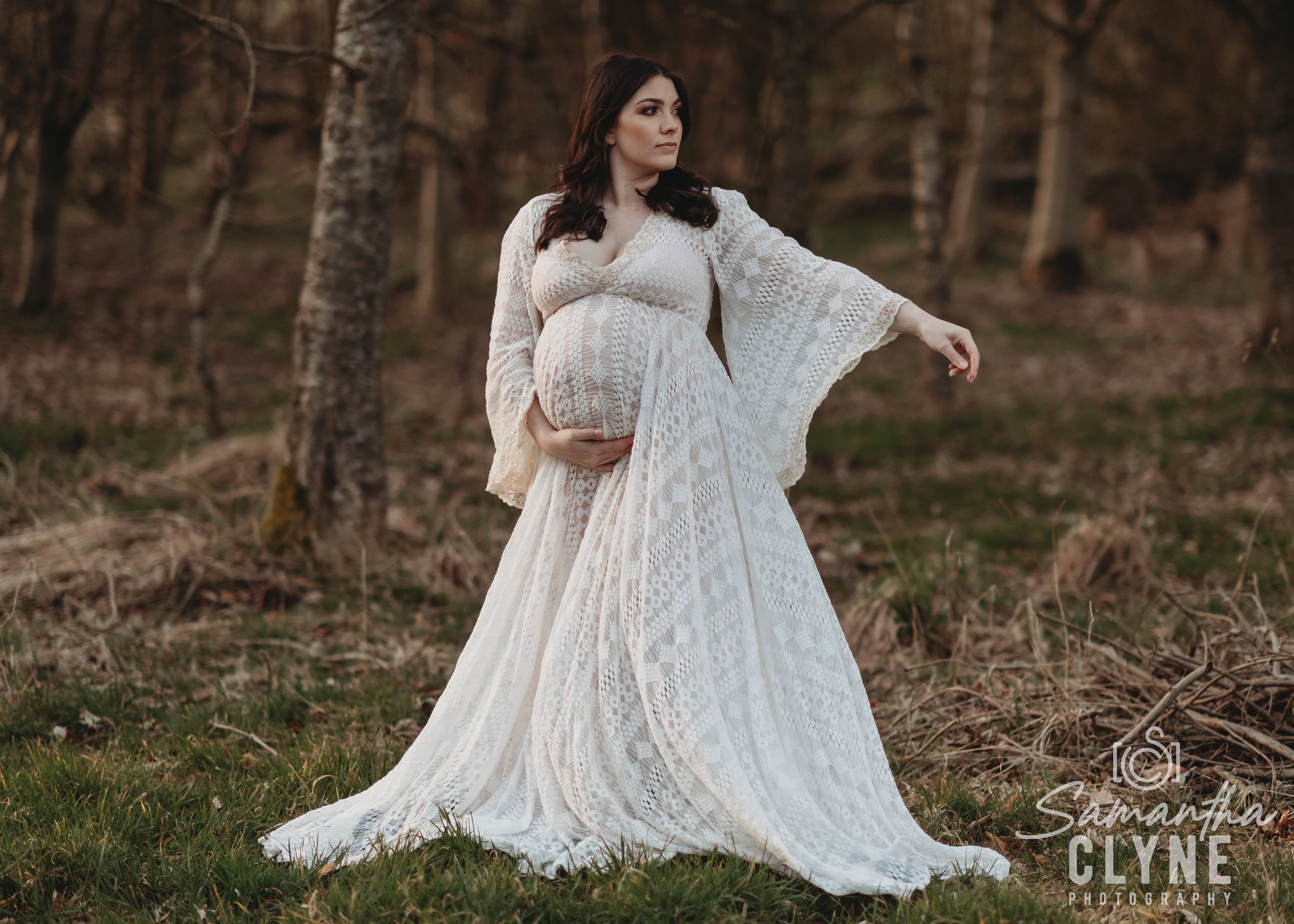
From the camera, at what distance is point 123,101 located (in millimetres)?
11562

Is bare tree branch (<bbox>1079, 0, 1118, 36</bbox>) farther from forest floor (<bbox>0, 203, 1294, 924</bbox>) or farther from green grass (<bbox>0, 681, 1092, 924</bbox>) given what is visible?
green grass (<bbox>0, 681, 1092, 924</bbox>)

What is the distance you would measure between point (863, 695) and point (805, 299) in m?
1.17

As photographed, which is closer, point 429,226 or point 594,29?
point 594,29

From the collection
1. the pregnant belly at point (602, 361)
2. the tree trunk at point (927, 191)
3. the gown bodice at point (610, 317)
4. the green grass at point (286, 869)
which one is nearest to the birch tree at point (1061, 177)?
the tree trunk at point (927, 191)

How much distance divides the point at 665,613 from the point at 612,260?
40.5 inches

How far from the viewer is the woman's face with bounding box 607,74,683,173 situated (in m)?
3.08

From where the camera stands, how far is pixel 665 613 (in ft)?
9.55

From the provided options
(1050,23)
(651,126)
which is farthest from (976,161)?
(651,126)

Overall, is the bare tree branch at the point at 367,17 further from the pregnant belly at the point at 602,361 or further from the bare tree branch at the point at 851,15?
the bare tree branch at the point at 851,15

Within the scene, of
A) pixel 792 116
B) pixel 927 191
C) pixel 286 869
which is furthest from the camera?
pixel 927 191

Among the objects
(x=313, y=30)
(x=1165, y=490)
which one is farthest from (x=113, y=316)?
(x=1165, y=490)

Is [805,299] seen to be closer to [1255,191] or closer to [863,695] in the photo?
[863,695]

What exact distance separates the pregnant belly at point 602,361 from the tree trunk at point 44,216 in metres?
10.9

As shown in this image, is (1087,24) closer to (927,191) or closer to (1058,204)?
(1058,204)
